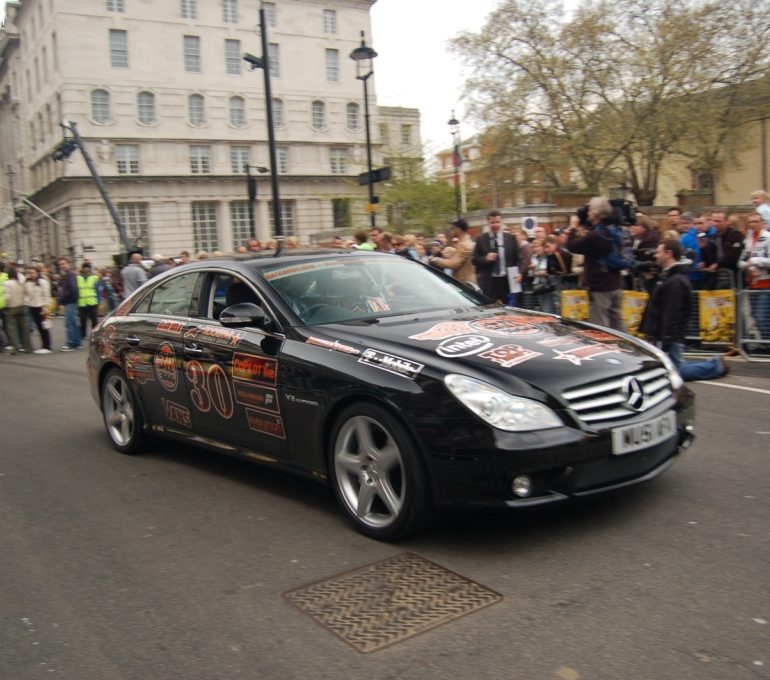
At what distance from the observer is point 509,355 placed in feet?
14.1

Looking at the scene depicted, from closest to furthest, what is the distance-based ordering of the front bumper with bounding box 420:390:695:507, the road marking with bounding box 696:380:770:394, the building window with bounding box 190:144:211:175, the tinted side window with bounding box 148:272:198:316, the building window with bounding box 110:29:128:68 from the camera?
the front bumper with bounding box 420:390:695:507 < the tinted side window with bounding box 148:272:198:316 < the road marking with bounding box 696:380:770:394 < the building window with bounding box 110:29:128:68 < the building window with bounding box 190:144:211:175

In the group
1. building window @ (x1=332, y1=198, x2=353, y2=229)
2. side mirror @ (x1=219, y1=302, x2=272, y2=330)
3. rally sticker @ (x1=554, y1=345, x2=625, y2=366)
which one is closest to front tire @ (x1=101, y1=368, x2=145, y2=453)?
side mirror @ (x1=219, y1=302, x2=272, y2=330)

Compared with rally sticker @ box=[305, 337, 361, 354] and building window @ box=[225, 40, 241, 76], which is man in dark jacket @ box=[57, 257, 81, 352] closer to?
rally sticker @ box=[305, 337, 361, 354]

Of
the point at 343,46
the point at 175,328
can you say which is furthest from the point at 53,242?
the point at 175,328

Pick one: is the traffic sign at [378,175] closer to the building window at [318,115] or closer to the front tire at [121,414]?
the front tire at [121,414]

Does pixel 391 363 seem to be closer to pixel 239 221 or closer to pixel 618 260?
pixel 618 260

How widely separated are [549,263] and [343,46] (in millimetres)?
60942

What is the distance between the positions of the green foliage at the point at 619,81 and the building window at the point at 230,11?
94.3ft

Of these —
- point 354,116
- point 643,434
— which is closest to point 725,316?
point 643,434

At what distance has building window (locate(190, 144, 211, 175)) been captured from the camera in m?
61.6

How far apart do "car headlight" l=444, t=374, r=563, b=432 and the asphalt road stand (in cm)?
65

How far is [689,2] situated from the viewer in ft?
123

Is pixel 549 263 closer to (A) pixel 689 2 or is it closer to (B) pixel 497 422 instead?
(B) pixel 497 422

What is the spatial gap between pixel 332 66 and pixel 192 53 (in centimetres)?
1185
